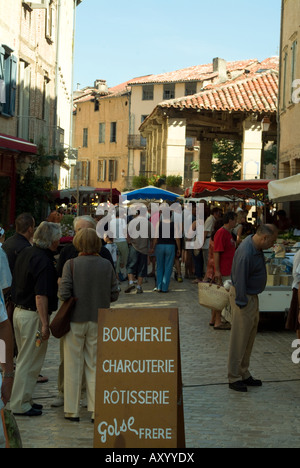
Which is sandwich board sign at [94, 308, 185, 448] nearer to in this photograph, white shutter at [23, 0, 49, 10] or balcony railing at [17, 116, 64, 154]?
balcony railing at [17, 116, 64, 154]

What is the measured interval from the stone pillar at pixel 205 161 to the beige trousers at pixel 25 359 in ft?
97.3

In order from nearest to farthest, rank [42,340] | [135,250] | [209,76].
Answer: [42,340] < [135,250] < [209,76]

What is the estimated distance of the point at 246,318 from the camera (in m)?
8.63

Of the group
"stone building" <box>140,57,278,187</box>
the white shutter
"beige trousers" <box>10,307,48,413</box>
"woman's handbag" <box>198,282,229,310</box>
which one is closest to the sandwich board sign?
"beige trousers" <box>10,307,48,413</box>

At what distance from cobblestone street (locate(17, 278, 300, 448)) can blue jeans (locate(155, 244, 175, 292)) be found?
4.85 meters

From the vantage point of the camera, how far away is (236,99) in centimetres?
3353

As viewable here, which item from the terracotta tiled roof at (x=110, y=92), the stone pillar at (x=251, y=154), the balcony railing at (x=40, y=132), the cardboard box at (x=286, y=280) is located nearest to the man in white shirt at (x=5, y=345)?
the cardboard box at (x=286, y=280)

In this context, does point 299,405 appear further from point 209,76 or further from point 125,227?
point 209,76

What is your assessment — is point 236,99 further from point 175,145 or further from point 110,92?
point 110,92

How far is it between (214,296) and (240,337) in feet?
7.89

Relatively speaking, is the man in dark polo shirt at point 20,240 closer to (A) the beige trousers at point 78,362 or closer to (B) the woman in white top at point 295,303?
(A) the beige trousers at point 78,362
